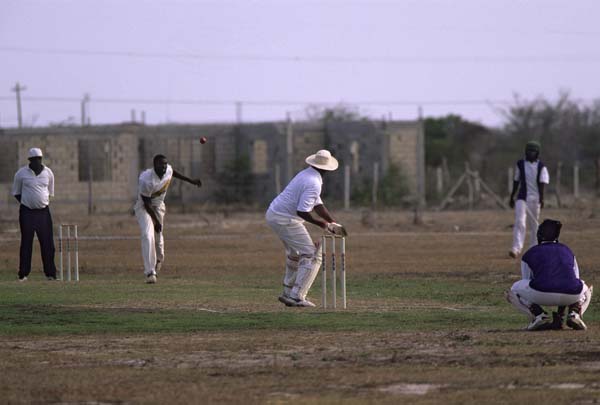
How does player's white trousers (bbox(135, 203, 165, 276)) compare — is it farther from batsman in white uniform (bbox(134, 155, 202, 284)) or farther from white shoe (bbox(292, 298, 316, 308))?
white shoe (bbox(292, 298, 316, 308))

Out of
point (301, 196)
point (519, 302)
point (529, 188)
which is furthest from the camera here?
point (529, 188)

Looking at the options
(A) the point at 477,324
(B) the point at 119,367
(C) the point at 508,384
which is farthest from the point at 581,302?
(B) the point at 119,367

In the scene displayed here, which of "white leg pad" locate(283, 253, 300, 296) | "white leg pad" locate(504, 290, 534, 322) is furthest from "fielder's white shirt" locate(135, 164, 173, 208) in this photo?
"white leg pad" locate(504, 290, 534, 322)

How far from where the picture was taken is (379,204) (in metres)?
55.8

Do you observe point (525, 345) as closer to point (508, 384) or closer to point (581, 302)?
point (581, 302)

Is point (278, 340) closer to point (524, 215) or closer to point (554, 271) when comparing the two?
point (554, 271)

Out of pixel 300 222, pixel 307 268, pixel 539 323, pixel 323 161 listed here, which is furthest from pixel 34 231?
pixel 539 323

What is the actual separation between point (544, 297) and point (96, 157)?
155ft

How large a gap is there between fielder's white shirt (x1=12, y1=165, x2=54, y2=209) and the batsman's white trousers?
10.4 meters

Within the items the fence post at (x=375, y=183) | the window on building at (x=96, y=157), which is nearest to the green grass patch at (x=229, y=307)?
the fence post at (x=375, y=183)

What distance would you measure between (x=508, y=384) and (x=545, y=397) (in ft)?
1.99

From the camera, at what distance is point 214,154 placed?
62531 millimetres

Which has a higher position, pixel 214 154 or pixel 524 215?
pixel 214 154

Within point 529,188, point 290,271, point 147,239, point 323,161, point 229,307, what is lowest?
point 229,307
